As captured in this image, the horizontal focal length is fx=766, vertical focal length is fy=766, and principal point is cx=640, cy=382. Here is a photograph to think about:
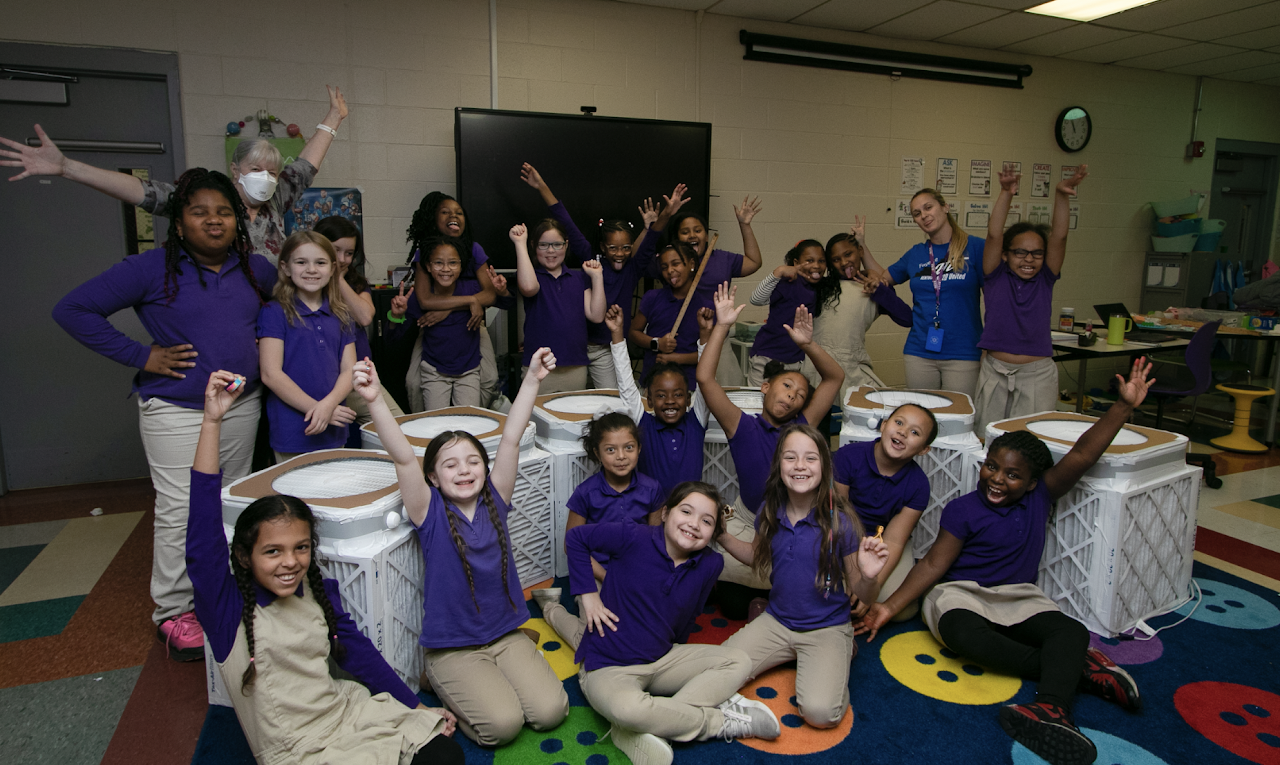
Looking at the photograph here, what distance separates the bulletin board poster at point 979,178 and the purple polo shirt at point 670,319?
A: 3.17 m

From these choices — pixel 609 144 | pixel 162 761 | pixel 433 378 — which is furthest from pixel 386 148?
pixel 162 761

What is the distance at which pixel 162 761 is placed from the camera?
1704mm

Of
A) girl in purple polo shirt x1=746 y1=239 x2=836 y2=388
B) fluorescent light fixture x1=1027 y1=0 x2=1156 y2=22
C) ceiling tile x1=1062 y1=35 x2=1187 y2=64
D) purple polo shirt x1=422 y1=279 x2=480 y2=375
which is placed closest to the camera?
purple polo shirt x1=422 y1=279 x2=480 y2=375

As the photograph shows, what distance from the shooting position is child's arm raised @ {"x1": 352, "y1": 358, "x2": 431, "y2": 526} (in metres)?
1.65

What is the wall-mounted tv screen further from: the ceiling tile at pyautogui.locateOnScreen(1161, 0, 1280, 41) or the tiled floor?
the ceiling tile at pyautogui.locateOnScreen(1161, 0, 1280, 41)

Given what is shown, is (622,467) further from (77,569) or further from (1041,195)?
(1041,195)

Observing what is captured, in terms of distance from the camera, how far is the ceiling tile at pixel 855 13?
172 inches

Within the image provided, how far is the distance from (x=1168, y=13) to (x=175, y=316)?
5.56m

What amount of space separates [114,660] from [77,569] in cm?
79

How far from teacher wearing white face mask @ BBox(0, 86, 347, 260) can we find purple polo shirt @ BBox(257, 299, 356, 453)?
0.37 metres

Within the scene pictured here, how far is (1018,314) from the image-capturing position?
2.83 metres

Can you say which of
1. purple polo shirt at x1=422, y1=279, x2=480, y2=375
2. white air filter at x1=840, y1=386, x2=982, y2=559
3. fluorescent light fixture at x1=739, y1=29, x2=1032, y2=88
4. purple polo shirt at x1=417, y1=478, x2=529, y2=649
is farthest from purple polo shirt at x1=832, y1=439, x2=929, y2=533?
fluorescent light fixture at x1=739, y1=29, x2=1032, y2=88

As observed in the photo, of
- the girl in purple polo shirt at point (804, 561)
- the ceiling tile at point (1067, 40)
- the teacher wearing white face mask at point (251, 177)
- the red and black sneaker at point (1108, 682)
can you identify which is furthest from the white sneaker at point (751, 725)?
the ceiling tile at point (1067, 40)

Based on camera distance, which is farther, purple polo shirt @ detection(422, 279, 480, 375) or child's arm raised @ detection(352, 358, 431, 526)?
purple polo shirt @ detection(422, 279, 480, 375)
